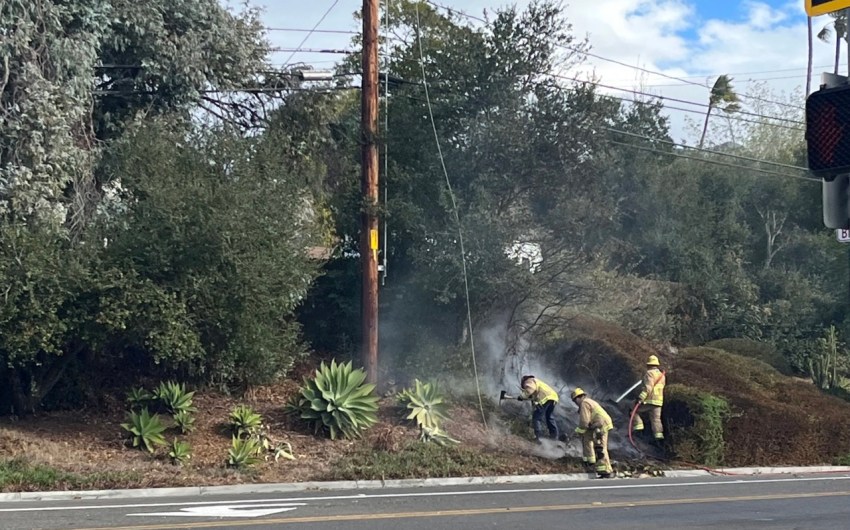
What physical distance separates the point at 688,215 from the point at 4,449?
19940mm

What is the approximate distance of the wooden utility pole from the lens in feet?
57.3

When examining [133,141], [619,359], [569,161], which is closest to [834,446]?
[619,359]

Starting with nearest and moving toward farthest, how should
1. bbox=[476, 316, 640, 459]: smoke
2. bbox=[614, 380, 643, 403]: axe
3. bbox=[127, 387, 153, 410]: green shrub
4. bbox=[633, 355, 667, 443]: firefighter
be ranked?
bbox=[633, 355, 667, 443]: firefighter
bbox=[127, 387, 153, 410]: green shrub
bbox=[476, 316, 640, 459]: smoke
bbox=[614, 380, 643, 403]: axe

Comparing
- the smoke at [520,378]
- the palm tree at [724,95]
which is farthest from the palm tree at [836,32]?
the smoke at [520,378]

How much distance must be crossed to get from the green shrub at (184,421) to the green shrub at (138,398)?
0.91 m

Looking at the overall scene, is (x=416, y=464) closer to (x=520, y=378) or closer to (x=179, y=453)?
(x=179, y=453)

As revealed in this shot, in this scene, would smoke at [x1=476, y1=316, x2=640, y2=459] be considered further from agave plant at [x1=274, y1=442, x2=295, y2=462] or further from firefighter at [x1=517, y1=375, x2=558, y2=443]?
agave plant at [x1=274, y1=442, x2=295, y2=462]

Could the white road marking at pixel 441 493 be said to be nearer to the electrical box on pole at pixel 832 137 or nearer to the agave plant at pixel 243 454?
the agave plant at pixel 243 454

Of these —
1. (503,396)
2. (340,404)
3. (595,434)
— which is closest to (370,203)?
(340,404)

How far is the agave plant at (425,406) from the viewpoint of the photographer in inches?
675

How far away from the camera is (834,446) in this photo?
718 inches

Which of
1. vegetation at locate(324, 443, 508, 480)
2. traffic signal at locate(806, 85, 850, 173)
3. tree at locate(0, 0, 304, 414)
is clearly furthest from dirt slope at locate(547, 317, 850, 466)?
traffic signal at locate(806, 85, 850, 173)

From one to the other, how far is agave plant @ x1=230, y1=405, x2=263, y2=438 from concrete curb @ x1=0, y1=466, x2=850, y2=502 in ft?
5.91

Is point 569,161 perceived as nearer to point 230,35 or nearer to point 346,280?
point 346,280
